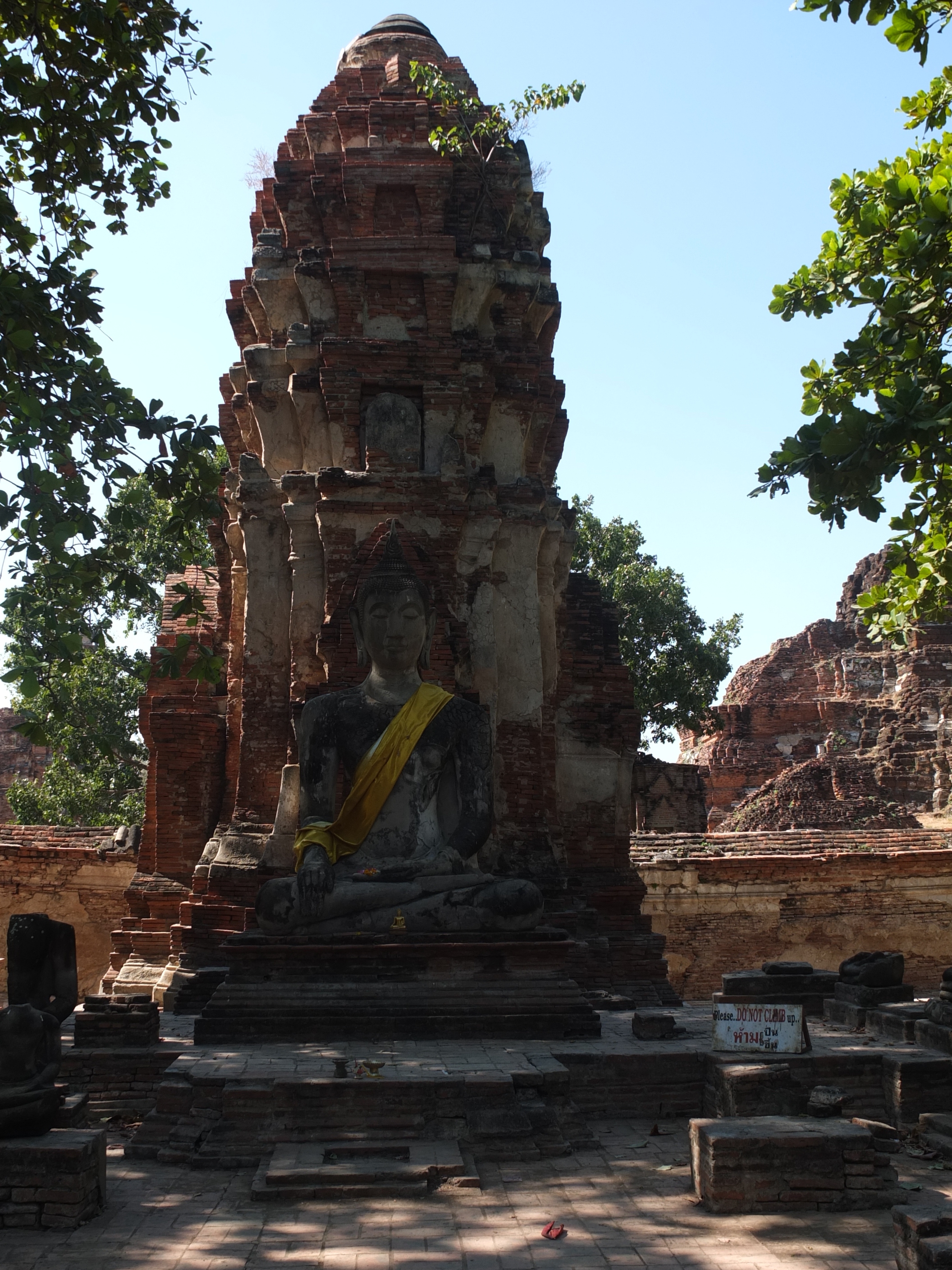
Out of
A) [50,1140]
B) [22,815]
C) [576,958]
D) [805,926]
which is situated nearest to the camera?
[50,1140]

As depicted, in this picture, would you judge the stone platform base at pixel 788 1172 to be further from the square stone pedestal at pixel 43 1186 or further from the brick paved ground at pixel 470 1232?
the square stone pedestal at pixel 43 1186

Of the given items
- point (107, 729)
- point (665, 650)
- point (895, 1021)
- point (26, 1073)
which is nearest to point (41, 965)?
→ point (26, 1073)

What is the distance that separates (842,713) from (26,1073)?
24695 millimetres

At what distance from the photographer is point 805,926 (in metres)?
16.1

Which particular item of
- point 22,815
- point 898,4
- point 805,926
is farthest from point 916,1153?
point 22,815

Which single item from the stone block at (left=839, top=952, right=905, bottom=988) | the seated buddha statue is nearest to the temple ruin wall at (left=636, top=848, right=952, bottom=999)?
the stone block at (left=839, top=952, right=905, bottom=988)

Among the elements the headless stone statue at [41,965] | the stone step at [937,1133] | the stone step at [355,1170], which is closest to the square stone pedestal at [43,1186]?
the stone step at [355,1170]

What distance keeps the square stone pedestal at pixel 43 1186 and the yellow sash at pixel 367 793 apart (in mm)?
3776

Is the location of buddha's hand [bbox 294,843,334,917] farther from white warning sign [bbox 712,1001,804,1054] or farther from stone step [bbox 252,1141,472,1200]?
white warning sign [bbox 712,1001,804,1054]

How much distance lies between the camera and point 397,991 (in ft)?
24.7

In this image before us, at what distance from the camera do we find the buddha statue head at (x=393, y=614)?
9.28 metres

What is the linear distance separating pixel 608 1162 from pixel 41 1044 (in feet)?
8.60

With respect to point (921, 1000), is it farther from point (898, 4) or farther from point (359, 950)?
point (898, 4)

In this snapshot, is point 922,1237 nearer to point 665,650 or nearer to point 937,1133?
point 937,1133
